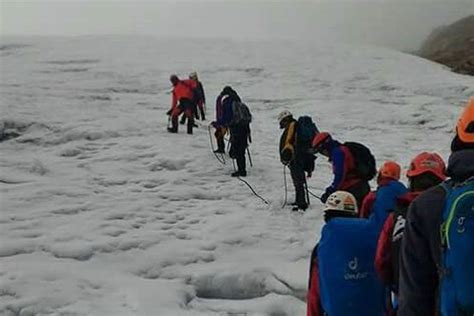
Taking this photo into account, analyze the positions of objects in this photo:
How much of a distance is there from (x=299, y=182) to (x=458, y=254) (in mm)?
7120

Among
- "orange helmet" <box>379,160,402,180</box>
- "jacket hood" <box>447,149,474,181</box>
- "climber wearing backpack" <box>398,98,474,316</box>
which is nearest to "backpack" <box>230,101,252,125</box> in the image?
"orange helmet" <box>379,160,402,180</box>

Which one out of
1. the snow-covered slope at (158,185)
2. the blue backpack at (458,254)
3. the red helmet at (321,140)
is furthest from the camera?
the red helmet at (321,140)

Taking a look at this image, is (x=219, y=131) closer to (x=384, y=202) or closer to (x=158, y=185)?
(x=158, y=185)

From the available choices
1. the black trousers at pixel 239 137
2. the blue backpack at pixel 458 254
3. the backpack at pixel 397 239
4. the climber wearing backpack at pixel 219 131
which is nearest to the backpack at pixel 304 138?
the black trousers at pixel 239 137

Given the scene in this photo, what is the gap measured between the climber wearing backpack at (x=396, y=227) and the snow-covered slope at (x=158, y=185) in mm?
2726

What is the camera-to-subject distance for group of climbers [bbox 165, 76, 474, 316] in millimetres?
2338

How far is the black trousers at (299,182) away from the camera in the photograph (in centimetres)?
920

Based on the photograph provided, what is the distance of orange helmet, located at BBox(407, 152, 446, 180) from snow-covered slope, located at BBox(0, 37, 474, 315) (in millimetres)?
2751

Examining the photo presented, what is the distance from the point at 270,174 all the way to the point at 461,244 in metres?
9.95

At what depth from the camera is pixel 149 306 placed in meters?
5.98

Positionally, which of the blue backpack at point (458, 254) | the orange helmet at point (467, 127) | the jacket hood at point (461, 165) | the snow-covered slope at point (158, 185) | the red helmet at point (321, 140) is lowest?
the snow-covered slope at point (158, 185)

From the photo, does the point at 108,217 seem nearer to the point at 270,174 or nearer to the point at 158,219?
the point at 158,219

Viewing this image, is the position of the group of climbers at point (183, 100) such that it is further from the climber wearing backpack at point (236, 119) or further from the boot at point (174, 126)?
the climber wearing backpack at point (236, 119)

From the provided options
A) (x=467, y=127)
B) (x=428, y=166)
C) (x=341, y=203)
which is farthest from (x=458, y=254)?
(x=341, y=203)
